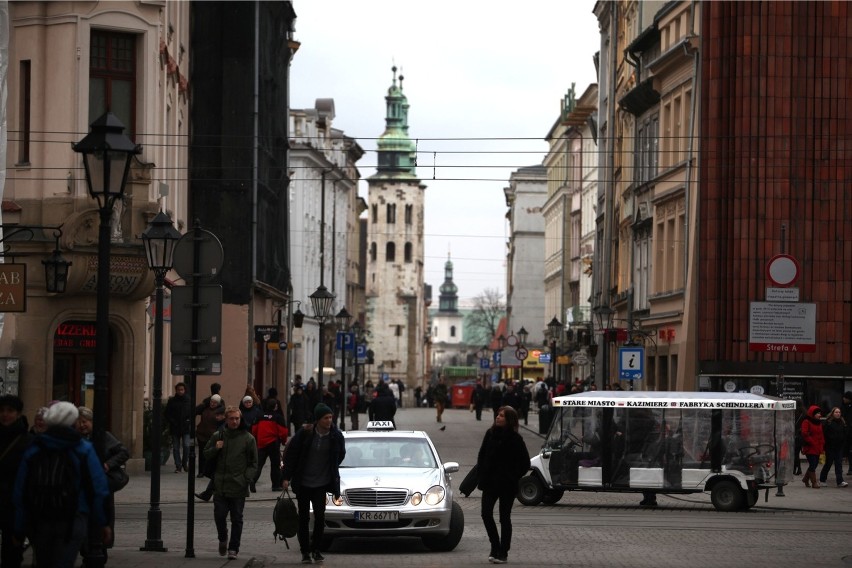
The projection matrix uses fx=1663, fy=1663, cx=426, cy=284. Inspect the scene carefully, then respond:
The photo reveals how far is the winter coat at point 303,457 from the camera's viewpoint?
1773cm

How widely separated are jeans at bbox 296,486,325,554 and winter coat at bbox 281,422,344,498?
9cm

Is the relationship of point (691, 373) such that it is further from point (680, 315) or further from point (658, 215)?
point (658, 215)

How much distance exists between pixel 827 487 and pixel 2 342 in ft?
54.2

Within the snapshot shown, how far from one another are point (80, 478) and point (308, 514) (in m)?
6.91

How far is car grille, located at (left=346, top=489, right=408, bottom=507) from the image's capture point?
1906cm

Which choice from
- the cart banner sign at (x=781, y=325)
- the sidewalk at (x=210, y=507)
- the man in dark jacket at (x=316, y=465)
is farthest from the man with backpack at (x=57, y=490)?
the cart banner sign at (x=781, y=325)

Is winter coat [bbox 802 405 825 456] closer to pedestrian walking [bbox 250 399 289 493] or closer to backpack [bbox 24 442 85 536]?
pedestrian walking [bbox 250 399 289 493]

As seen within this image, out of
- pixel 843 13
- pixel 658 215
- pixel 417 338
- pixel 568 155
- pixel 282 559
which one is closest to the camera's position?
pixel 282 559

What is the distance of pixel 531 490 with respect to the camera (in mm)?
27641

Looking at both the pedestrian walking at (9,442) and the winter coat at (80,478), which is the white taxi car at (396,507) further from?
the winter coat at (80,478)

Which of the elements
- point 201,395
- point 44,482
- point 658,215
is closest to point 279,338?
point 201,395

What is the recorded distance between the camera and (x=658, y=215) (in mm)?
50375

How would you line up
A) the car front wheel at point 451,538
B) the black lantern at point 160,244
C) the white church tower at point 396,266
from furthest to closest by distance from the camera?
the white church tower at point 396,266 → the black lantern at point 160,244 → the car front wheel at point 451,538

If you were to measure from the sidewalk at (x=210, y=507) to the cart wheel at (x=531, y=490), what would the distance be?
61 centimetres
